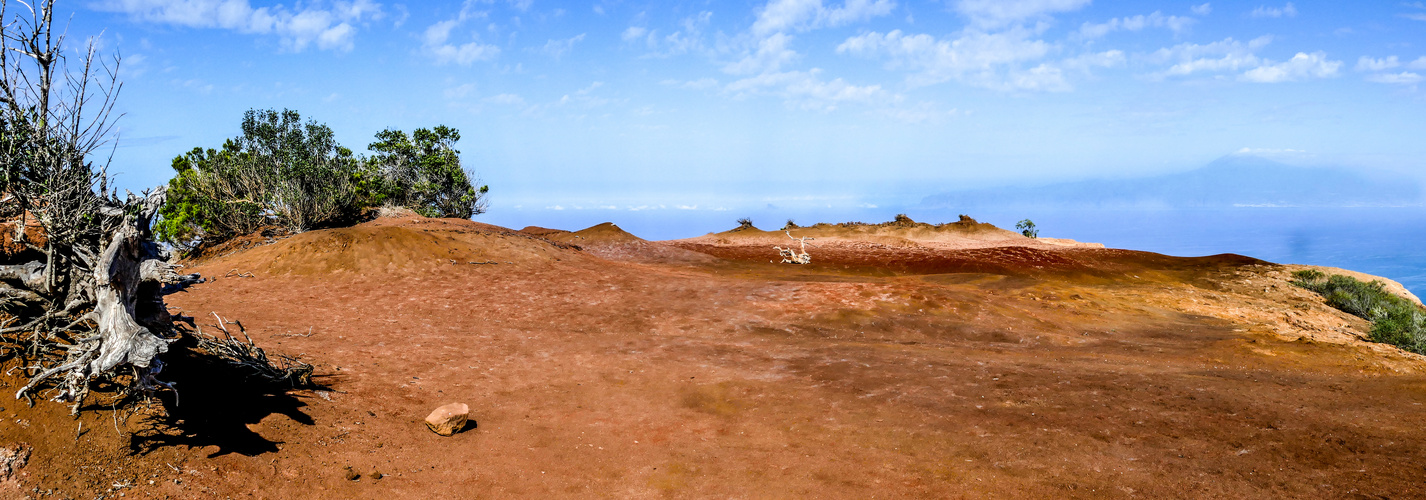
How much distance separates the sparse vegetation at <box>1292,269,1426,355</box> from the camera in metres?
16.4

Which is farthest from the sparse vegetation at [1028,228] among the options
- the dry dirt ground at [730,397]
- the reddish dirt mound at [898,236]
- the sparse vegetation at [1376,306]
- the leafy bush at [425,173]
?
the leafy bush at [425,173]

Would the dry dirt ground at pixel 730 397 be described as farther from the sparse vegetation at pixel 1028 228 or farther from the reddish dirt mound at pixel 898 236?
the sparse vegetation at pixel 1028 228

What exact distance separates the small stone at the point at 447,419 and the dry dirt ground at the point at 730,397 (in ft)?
0.39

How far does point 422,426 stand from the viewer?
828cm

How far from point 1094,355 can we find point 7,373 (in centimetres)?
1763

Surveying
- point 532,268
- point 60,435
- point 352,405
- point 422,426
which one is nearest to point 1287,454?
point 422,426

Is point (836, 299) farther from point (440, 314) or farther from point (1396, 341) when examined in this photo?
point (1396, 341)

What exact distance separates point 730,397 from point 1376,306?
2413 centimetres

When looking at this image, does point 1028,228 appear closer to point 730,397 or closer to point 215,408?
point 730,397

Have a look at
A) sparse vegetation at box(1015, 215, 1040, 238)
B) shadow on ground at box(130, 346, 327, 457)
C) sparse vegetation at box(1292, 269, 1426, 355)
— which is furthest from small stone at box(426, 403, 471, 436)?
sparse vegetation at box(1015, 215, 1040, 238)

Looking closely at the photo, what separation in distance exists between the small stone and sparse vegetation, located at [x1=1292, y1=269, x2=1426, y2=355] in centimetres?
2245

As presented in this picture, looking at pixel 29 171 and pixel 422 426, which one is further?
pixel 422 426

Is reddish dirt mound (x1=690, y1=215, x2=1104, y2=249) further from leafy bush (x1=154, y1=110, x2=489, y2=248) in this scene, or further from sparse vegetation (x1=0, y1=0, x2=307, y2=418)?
sparse vegetation (x1=0, y1=0, x2=307, y2=418)

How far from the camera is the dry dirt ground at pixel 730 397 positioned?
6.71 metres
